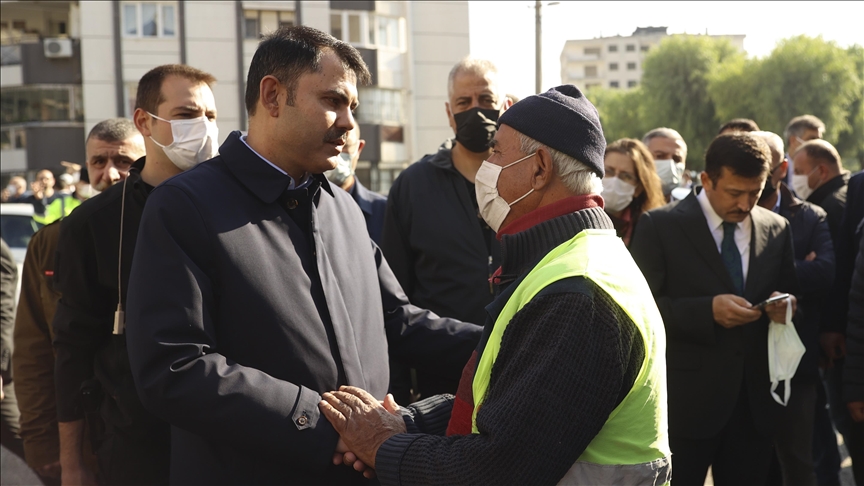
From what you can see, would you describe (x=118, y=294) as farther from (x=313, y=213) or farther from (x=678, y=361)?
(x=678, y=361)

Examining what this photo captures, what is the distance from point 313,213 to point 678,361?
2.64 meters

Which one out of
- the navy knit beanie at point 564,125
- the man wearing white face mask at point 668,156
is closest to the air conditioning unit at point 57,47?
the man wearing white face mask at point 668,156

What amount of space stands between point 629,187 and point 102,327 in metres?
3.59

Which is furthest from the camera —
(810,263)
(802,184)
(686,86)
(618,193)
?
(686,86)

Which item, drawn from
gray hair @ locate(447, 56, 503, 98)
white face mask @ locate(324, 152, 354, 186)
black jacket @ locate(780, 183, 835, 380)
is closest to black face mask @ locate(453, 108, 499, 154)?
gray hair @ locate(447, 56, 503, 98)

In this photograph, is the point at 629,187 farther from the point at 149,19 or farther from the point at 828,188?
the point at 149,19

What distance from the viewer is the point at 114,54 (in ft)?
96.7

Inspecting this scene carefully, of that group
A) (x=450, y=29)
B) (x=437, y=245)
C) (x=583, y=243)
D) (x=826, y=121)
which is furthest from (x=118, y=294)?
(x=826, y=121)

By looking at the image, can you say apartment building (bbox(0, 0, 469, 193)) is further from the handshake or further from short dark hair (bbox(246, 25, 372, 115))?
the handshake

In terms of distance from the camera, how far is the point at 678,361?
4.68 metres

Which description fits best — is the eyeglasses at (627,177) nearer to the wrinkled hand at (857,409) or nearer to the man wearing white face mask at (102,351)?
the wrinkled hand at (857,409)

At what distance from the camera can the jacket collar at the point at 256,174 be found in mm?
2721

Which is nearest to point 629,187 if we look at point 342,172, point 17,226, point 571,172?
point 342,172

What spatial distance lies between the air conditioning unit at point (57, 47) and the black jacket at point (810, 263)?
1146 inches
